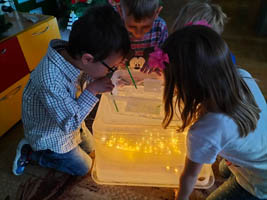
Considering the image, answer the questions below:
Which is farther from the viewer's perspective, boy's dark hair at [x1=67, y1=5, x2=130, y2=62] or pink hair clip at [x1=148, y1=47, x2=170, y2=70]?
boy's dark hair at [x1=67, y1=5, x2=130, y2=62]

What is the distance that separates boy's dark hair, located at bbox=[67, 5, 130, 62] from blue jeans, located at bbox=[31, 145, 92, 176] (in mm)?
506

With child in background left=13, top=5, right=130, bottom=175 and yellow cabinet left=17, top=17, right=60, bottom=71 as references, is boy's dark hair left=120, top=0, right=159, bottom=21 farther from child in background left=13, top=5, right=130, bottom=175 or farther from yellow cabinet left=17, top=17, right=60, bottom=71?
yellow cabinet left=17, top=17, right=60, bottom=71

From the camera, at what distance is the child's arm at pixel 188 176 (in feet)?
2.27

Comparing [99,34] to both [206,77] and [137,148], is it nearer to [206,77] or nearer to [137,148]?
[206,77]

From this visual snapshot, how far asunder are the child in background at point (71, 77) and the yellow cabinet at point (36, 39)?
54 cm

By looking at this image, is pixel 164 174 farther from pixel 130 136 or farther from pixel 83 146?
pixel 83 146

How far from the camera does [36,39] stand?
Result: 1.34m

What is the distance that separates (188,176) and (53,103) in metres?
0.51

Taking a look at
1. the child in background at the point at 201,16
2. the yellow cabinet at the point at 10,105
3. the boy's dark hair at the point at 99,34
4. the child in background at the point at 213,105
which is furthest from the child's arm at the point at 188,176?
the yellow cabinet at the point at 10,105

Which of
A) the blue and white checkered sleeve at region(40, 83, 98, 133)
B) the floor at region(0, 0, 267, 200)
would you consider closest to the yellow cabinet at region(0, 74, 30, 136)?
the floor at region(0, 0, 267, 200)

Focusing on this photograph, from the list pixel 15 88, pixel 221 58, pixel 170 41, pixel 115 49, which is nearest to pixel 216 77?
pixel 221 58

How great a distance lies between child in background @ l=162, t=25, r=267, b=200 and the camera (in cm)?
58

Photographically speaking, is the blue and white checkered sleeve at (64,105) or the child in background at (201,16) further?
the child in background at (201,16)

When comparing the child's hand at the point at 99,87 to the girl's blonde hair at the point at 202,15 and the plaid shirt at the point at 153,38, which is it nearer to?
the girl's blonde hair at the point at 202,15
